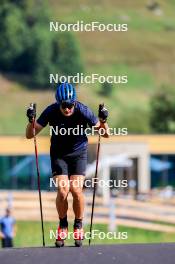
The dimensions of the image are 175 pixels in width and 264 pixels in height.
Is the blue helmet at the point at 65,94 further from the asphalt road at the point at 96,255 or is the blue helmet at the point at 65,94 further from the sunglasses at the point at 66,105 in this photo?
the asphalt road at the point at 96,255

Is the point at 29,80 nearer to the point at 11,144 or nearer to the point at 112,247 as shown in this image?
the point at 11,144

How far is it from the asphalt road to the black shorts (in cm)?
98

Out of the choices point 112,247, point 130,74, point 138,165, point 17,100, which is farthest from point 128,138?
point 112,247

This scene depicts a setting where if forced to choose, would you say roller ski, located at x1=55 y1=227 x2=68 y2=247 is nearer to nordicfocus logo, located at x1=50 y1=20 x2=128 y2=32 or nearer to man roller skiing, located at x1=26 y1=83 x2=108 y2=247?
man roller skiing, located at x1=26 y1=83 x2=108 y2=247

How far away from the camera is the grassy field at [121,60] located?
80375 mm

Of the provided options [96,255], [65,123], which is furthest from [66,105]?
[96,255]

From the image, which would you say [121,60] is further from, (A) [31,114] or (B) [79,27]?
(A) [31,114]

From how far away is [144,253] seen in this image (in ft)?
26.5

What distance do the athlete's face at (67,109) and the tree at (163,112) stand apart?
63780 mm

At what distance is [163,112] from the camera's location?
7612 cm

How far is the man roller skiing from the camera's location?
9120mm

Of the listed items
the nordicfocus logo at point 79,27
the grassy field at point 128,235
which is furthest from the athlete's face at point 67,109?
the grassy field at point 128,235

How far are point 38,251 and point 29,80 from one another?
252ft

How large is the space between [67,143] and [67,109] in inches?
15.0
